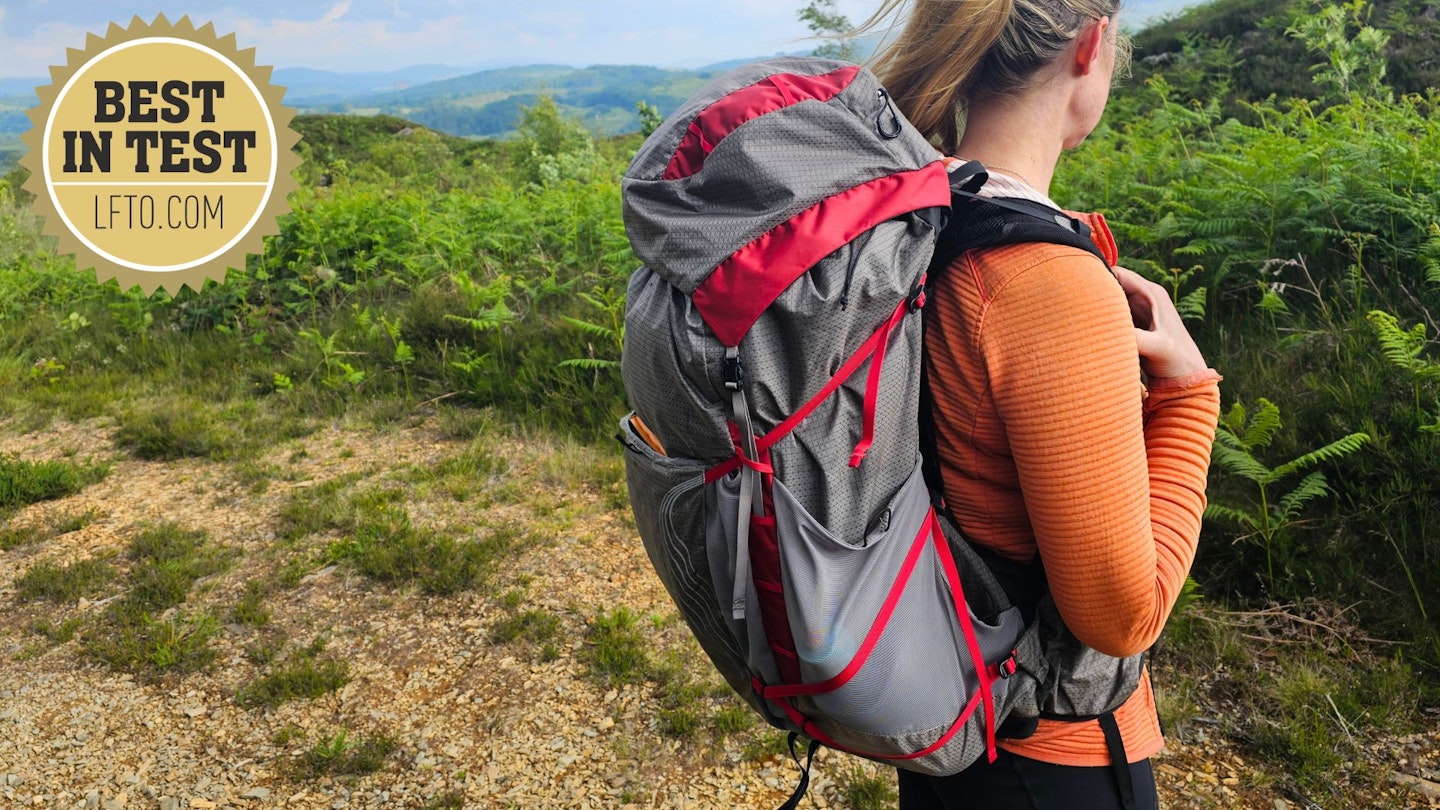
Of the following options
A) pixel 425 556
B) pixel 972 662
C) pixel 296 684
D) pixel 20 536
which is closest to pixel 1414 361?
pixel 972 662

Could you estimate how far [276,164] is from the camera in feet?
28.2

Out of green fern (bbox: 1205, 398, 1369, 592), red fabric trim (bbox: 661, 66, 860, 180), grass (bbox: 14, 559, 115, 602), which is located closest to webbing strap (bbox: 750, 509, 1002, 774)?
red fabric trim (bbox: 661, 66, 860, 180)

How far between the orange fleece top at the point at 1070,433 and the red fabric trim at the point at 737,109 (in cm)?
32

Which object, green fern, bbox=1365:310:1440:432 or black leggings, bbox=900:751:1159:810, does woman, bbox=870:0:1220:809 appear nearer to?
black leggings, bbox=900:751:1159:810

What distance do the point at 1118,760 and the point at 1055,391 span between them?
710 mm

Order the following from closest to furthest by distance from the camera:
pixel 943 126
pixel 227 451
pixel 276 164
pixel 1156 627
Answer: pixel 1156 627 < pixel 943 126 < pixel 227 451 < pixel 276 164

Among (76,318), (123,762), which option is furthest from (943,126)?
(76,318)

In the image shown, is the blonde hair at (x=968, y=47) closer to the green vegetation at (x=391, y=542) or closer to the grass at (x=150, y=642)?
the green vegetation at (x=391, y=542)

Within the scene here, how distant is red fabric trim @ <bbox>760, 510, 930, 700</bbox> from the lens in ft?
4.24

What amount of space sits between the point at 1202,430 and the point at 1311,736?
2.18 metres

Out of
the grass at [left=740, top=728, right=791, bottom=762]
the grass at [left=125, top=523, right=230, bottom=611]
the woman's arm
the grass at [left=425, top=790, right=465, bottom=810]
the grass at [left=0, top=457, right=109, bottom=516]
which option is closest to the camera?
the woman's arm

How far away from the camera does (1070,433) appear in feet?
3.88

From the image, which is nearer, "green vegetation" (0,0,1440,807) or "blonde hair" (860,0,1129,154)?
"blonde hair" (860,0,1129,154)

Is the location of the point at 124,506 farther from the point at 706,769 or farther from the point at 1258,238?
the point at 1258,238
